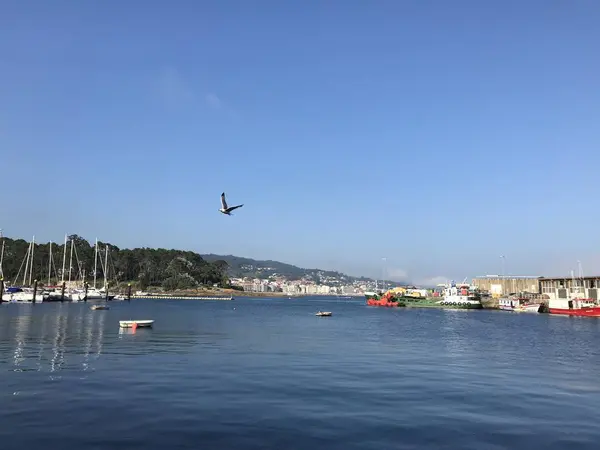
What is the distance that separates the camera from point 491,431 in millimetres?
18250

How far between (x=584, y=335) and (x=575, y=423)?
51218 millimetres

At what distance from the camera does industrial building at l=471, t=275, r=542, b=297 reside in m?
171

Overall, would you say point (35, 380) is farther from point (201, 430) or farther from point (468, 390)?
point (468, 390)

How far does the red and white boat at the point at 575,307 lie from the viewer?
343 ft

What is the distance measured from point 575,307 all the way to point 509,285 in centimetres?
6732

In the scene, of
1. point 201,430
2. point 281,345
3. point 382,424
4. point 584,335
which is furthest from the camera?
point 584,335

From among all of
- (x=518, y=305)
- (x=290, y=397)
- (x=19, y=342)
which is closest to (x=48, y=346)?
(x=19, y=342)

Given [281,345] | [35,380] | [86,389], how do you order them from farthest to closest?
[281,345] < [35,380] < [86,389]

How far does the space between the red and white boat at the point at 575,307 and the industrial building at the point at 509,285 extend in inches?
1840

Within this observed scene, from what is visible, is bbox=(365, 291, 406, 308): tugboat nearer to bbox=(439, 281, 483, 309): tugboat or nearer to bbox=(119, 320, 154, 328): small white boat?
bbox=(439, 281, 483, 309): tugboat

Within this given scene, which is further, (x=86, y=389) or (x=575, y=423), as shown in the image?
(x=86, y=389)

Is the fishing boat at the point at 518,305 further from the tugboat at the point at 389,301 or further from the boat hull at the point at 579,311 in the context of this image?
the tugboat at the point at 389,301

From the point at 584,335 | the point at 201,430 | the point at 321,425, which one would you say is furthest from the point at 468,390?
the point at 584,335

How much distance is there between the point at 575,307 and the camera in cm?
11450
